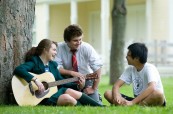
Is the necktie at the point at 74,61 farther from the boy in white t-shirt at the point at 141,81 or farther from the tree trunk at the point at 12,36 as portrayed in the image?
the boy in white t-shirt at the point at 141,81

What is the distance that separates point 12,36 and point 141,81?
208 centimetres

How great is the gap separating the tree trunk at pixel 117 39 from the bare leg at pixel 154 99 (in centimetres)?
791

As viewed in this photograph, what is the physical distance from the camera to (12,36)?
8.01m

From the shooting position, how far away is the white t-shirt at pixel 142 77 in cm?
730

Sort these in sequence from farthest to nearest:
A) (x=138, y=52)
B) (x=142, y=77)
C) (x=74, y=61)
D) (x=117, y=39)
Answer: (x=117, y=39), (x=74, y=61), (x=142, y=77), (x=138, y=52)

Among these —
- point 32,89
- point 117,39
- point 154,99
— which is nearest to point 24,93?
point 32,89

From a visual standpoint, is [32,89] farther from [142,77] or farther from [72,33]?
[142,77]

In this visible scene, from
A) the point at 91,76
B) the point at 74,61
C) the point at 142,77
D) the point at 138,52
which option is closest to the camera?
the point at 138,52

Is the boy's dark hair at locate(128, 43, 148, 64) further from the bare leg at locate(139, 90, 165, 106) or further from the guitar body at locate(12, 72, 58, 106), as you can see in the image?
the guitar body at locate(12, 72, 58, 106)

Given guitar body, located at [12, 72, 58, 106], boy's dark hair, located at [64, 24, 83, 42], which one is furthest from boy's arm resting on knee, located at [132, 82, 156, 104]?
boy's dark hair, located at [64, 24, 83, 42]

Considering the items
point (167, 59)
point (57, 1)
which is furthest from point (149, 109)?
point (57, 1)

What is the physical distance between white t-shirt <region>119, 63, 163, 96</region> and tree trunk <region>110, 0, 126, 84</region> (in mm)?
7657

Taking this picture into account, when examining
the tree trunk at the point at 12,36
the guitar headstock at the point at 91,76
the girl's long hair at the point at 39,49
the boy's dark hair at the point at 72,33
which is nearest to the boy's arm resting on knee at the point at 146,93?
the guitar headstock at the point at 91,76

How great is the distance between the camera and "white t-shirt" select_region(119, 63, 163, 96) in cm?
730
